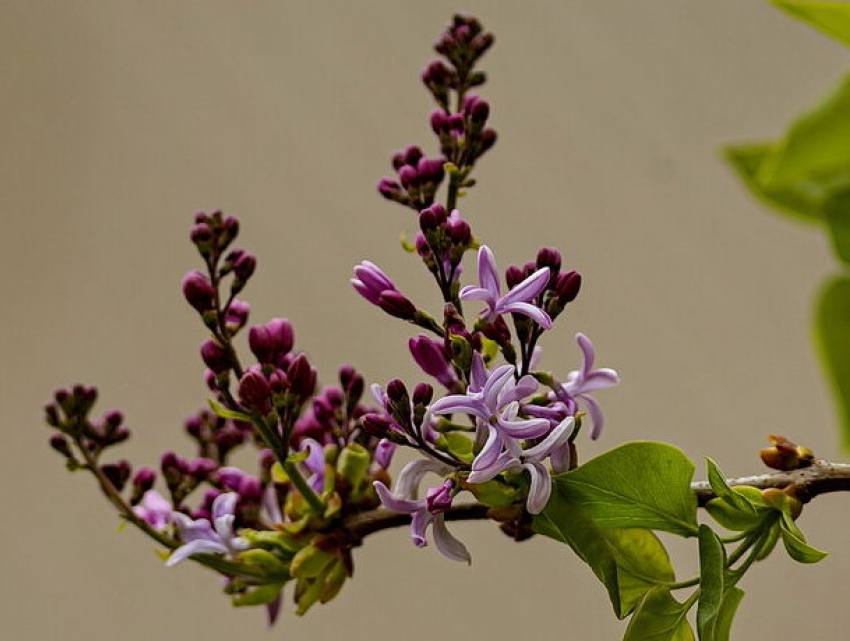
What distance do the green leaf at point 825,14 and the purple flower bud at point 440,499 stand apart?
0.16m

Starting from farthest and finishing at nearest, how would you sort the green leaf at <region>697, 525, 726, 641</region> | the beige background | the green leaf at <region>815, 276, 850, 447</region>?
the beige background < the green leaf at <region>697, 525, 726, 641</region> < the green leaf at <region>815, 276, 850, 447</region>

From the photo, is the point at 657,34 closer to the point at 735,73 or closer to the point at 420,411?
the point at 735,73

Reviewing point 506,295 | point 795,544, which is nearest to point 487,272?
point 506,295

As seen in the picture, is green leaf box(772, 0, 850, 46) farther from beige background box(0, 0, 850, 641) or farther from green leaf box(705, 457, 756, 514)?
beige background box(0, 0, 850, 641)

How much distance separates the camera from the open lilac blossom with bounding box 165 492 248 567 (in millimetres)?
345

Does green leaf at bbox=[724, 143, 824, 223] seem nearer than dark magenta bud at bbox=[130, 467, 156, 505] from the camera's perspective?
Yes

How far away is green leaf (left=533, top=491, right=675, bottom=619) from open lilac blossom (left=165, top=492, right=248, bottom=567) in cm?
10

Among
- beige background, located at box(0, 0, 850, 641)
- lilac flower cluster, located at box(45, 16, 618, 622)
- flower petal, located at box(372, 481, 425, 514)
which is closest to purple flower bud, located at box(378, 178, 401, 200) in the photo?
lilac flower cluster, located at box(45, 16, 618, 622)

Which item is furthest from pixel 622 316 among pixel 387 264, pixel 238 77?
pixel 238 77

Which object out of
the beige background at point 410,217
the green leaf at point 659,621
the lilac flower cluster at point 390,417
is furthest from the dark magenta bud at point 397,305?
the beige background at point 410,217

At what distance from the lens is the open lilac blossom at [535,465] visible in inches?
10.8

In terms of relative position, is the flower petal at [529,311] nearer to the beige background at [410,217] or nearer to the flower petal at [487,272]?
the flower petal at [487,272]

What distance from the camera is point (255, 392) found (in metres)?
0.31

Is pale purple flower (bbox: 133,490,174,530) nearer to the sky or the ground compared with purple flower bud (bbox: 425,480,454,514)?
nearer to the sky
